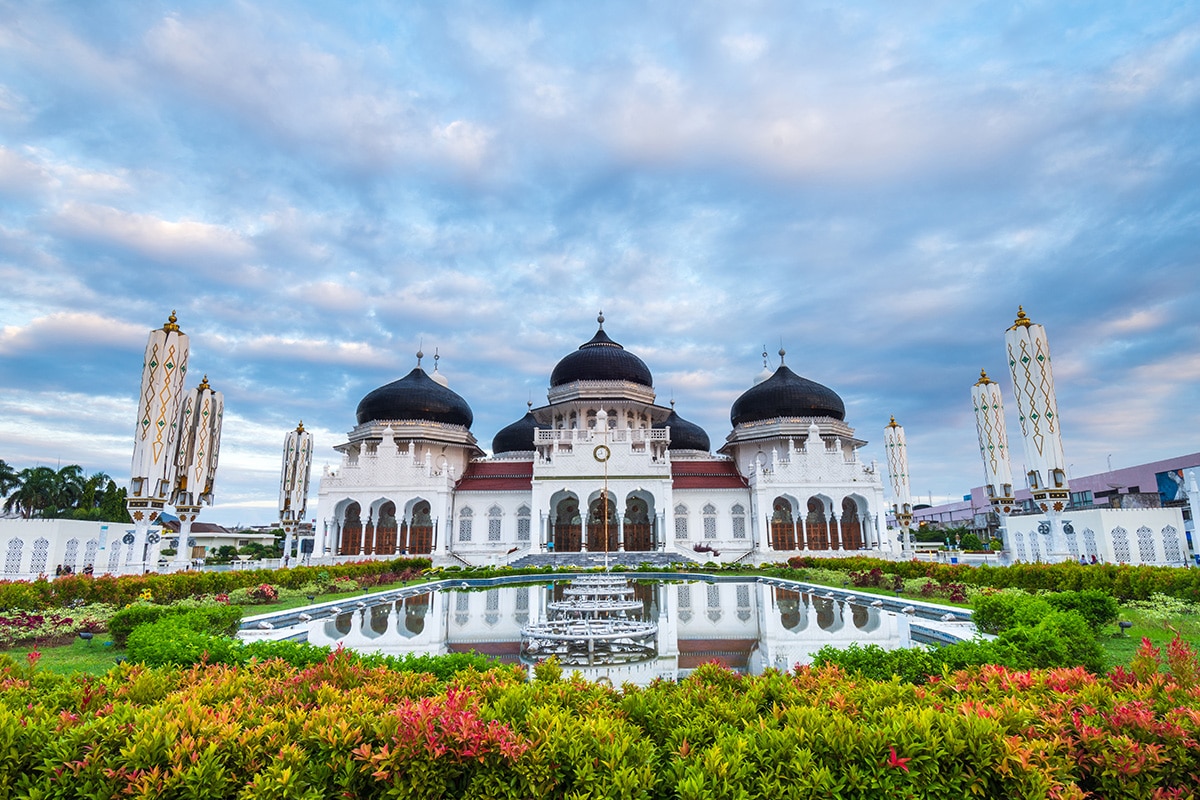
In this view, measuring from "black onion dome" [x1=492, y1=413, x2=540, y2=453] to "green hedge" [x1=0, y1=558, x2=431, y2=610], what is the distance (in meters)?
24.8

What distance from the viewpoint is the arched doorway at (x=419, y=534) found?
34969mm

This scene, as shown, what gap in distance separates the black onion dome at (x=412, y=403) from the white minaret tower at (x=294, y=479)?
5746 millimetres

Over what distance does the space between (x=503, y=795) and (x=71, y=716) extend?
214 centimetres

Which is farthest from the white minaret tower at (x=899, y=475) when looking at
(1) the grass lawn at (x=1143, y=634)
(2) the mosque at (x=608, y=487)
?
(1) the grass lawn at (x=1143, y=634)

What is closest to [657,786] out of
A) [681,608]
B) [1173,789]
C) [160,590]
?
[1173,789]

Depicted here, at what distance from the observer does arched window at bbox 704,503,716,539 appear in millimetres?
34531

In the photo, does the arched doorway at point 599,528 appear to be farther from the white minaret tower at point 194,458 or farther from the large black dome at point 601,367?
the white minaret tower at point 194,458

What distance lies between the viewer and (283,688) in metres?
3.61

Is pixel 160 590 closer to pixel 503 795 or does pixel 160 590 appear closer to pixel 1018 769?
pixel 503 795

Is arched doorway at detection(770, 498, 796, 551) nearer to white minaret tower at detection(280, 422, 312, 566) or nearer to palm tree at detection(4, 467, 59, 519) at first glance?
white minaret tower at detection(280, 422, 312, 566)

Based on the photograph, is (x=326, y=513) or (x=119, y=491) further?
(x=119, y=491)

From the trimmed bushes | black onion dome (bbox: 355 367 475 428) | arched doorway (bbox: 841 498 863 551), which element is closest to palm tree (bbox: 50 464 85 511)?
black onion dome (bbox: 355 367 475 428)

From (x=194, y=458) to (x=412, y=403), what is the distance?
16.6 m

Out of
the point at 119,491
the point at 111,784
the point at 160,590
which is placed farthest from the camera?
the point at 119,491
